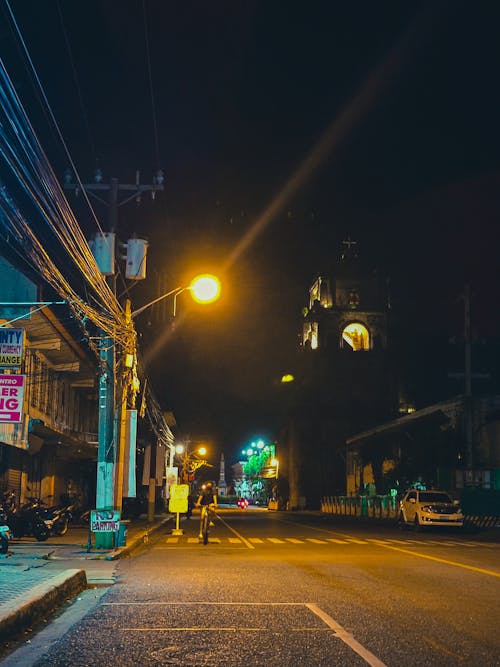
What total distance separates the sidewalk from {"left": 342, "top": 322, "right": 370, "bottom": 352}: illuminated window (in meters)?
78.1

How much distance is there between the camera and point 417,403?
90.2 meters

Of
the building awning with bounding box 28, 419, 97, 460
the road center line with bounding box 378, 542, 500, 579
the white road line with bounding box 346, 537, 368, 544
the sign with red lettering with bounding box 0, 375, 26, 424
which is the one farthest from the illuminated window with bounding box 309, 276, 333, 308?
the sign with red lettering with bounding box 0, 375, 26, 424

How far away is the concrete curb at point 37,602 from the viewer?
7719 millimetres

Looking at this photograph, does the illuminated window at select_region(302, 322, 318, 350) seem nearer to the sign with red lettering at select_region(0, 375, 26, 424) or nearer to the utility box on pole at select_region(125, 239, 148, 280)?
the utility box on pole at select_region(125, 239, 148, 280)

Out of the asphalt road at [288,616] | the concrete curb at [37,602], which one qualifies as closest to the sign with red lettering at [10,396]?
the asphalt road at [288,616]

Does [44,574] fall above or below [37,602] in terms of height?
below

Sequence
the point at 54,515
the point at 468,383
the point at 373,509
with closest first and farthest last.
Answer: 1. the point at 54,515
2. the point at 468,383
3. the point at 373,509

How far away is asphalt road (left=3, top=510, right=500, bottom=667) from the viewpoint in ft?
22.9

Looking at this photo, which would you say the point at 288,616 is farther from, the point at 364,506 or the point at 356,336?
the point at 356,336

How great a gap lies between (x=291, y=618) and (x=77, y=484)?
3378cm

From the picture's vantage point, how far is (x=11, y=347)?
16.5 m

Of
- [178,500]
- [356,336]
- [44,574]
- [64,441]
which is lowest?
→ [44,574]

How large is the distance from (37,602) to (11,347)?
861cm

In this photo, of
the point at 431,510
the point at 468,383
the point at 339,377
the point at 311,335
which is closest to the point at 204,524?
the point at 431,510
